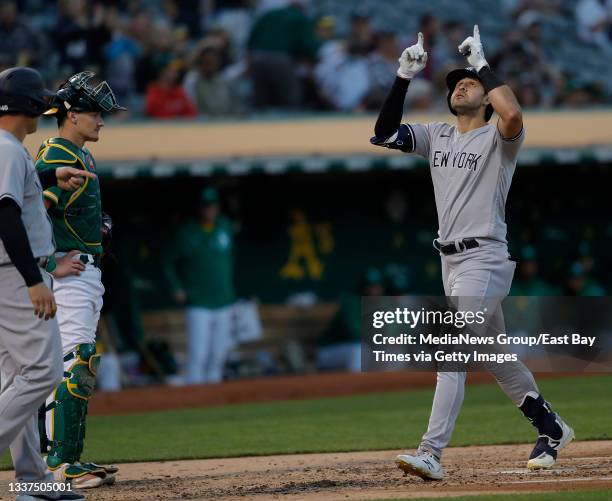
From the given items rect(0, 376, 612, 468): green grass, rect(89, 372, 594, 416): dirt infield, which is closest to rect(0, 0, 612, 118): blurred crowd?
rect(89, 372, 594, 416): dirt infield

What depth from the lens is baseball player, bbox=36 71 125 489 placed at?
550cm

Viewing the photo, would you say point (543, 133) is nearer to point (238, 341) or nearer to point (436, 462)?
point (238, 341)

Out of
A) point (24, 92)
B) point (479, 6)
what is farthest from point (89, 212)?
point (479, 6)

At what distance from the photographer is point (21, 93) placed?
480 cm

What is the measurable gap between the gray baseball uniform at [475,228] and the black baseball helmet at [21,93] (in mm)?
1921

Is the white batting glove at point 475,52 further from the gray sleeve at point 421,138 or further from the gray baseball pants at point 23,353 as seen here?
the gray baseball pants at point 23,353

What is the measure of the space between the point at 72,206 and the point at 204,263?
20.6 ft

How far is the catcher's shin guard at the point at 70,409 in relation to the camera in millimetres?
5480

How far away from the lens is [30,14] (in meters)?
12.9

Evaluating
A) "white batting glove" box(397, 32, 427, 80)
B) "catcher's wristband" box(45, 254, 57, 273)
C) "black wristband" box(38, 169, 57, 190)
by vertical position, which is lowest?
"catcher's wristband" box(45, 254, 57, 273)

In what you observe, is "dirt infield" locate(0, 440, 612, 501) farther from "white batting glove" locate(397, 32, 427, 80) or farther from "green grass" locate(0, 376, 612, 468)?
"white batting glove" locate(397, 32, 427, 80)

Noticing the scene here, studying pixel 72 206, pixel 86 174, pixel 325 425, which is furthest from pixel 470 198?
pixel 325 425
